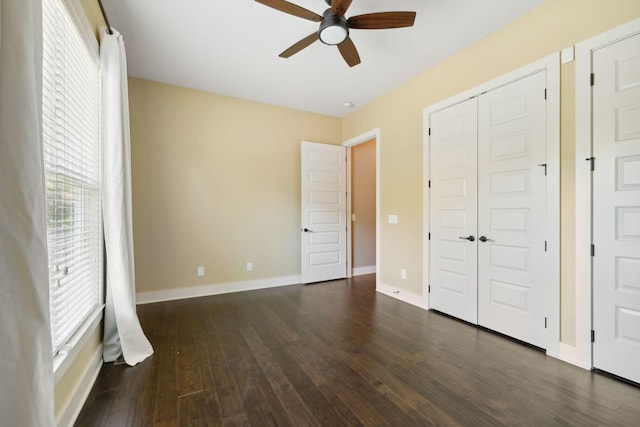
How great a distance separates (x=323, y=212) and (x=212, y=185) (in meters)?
1.79

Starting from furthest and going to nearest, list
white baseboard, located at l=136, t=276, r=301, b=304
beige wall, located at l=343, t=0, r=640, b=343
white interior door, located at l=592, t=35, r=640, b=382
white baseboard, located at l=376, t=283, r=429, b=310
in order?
white baseboard, located at l=136, t=276, r=301, b=304
white baseboard, located at l=376, t=283, r=429, b=310
beige wall, located at l=343, t=0, r=640, b=343
white interior door, located at l=592, t=35, r=640, b=382

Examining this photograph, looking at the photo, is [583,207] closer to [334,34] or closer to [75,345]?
[334,34]

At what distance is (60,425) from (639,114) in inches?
153

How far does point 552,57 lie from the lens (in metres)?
2.23

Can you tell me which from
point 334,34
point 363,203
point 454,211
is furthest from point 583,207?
point 363,203

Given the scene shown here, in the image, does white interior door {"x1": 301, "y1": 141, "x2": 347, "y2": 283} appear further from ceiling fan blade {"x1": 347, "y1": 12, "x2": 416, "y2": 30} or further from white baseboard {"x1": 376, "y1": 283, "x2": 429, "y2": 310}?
ceiling fan blade {"x1": 347, "y1": 12, "x2": 416, "y2": 30}

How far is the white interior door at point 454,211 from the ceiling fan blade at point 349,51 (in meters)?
1.28

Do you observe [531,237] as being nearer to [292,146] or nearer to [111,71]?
[292,146]

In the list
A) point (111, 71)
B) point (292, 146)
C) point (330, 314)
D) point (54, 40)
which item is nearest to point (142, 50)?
point (111, 71)

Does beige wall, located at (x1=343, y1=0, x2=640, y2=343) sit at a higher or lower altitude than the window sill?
higher

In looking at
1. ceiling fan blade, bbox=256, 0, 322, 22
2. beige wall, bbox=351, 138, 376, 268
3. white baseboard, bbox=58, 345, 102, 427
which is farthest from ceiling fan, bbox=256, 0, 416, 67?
beige wall, bbox=351, 138, 376, 268

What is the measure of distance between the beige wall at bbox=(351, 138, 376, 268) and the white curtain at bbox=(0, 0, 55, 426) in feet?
14.7

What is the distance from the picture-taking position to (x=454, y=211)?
9.91 feet

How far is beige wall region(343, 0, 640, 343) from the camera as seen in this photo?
6.97ft
